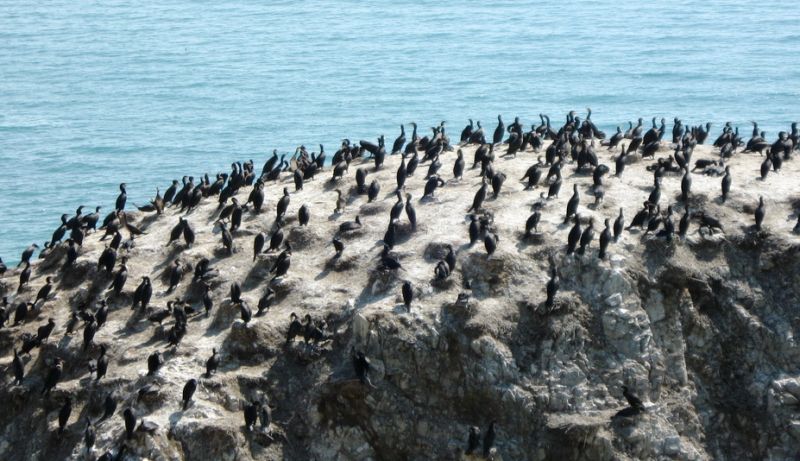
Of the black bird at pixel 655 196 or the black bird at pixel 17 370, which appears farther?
the black bird at pixel 655 196

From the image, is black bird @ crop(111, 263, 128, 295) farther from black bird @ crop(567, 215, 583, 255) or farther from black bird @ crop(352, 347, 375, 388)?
black bird @ crop(567, 215, 583, 255)

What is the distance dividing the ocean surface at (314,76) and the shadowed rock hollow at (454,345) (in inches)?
1324

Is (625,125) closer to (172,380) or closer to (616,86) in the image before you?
(616,86)

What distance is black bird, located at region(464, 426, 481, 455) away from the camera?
31656 millimetres

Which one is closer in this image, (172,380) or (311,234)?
(172,380)

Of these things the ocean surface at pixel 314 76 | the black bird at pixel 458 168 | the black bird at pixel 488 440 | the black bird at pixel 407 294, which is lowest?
the ocean surface at pixel 314 76

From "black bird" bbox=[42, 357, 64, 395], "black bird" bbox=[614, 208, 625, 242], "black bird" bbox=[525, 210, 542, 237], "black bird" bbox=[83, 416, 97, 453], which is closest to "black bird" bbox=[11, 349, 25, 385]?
"black bird" bbox=[42, 357, 64, 395]

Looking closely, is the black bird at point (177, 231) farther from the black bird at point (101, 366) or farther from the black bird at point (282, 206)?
the black bird at point (101, 366)

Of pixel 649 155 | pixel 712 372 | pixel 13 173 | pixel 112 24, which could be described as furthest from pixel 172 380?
pixel 112 24

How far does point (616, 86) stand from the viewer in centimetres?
9919

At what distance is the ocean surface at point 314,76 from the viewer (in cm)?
8550

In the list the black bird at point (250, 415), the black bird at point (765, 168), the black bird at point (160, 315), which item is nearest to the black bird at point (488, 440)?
the black bird at point (250, 415)

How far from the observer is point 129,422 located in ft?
101

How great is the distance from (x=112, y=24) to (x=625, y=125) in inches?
2149
